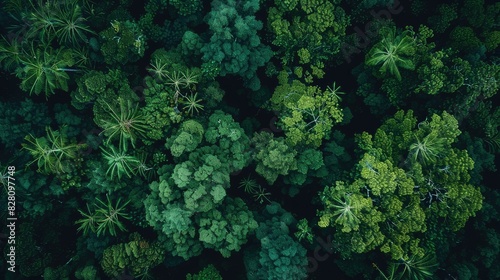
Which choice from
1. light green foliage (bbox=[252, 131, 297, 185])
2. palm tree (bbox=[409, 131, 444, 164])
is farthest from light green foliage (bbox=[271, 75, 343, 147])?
palm tree (bbox=[409, 131, 444, 164])

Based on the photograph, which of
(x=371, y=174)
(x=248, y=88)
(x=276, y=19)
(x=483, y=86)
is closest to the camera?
(x=371, y=174)

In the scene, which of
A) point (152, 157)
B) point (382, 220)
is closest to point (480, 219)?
point (382, 220)

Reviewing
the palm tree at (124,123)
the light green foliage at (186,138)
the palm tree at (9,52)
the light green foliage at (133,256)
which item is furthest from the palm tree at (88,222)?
the palm tree at (9,52)

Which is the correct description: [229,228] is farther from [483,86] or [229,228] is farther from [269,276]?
[483,86]

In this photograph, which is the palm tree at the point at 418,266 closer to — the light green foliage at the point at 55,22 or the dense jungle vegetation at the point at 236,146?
the dense jungle vegetation at the point at 236,146

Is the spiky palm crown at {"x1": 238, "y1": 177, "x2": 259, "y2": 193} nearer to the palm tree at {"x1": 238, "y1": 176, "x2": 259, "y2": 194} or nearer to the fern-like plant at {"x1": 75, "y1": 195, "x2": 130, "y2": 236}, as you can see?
the palm tree at {"x1": 238, "y1": 176, "x2": 259, "y2": 194}
